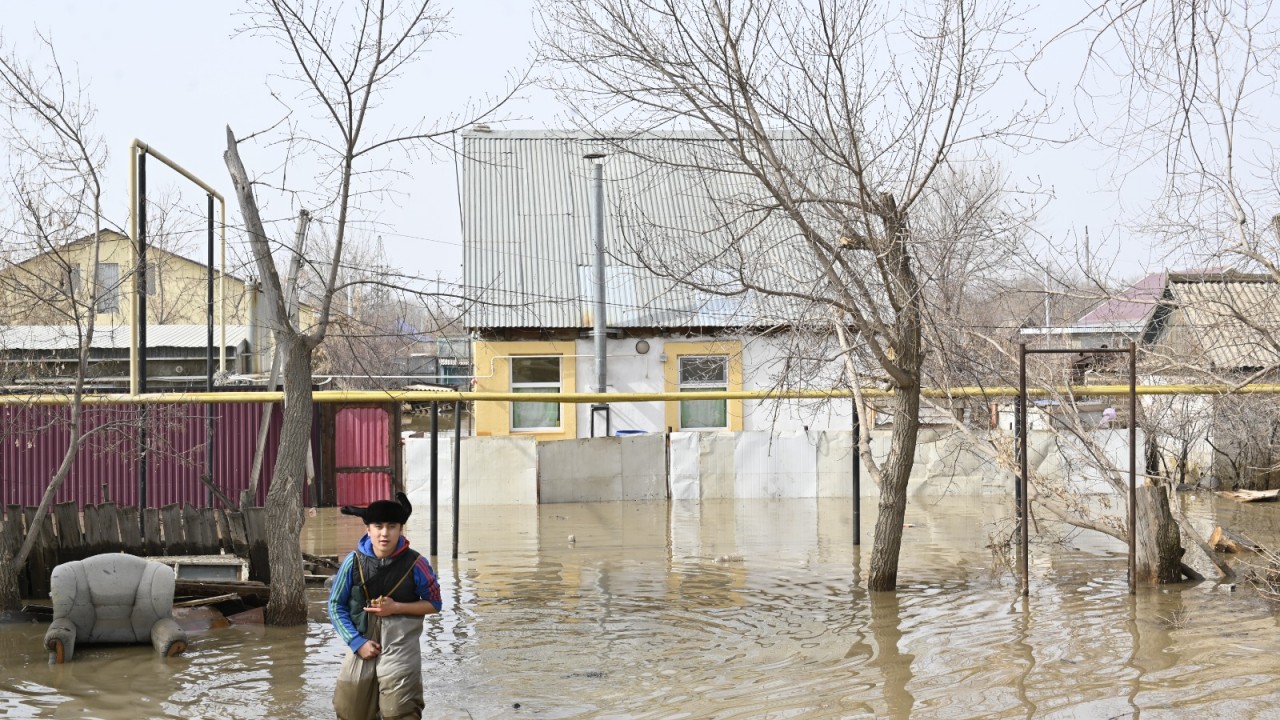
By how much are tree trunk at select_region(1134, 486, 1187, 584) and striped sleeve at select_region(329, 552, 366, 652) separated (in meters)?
8.00

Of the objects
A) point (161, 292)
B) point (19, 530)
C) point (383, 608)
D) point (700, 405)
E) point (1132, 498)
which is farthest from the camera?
point (700, 405)

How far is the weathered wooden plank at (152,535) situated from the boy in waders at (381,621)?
21.6 feet

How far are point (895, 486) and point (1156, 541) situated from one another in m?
2.59

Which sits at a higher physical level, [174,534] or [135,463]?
[135,463]

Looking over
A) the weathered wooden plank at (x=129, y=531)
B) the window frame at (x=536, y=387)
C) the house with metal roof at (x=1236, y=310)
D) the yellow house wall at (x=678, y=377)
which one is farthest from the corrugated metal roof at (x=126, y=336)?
the house with metal roof at (x=1236, y=310)

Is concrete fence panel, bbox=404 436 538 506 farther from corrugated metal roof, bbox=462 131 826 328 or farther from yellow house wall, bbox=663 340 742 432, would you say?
yellow house wall, bbox=663 340 742 432

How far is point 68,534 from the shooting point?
1190 centimetres

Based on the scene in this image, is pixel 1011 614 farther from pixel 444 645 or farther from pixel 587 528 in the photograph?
pixel 587 528

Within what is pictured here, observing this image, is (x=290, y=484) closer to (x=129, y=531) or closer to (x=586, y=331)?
(x=129, y=531)

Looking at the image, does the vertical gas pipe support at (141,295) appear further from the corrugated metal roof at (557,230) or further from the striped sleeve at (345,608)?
the corrugated metal roof at (557,230)

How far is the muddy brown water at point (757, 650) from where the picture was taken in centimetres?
775

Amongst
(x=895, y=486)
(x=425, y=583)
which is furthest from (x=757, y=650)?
(x=425, y=583)

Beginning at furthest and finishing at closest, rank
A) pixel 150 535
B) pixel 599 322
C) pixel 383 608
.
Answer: pixel 599 322, pixel 150 535, pixel 383 608

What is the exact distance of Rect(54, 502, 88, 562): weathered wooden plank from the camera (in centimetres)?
1184
